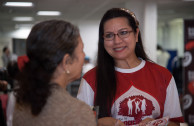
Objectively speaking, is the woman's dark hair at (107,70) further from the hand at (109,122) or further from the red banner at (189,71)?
the red banner at (189,71)

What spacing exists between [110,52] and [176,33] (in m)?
13.1

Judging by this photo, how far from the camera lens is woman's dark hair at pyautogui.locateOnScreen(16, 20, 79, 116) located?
87 cm

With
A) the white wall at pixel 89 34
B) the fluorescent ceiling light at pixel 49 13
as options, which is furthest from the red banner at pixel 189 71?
the white wall at pixel 89 34

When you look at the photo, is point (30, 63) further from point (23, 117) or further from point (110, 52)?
point (110, 52)

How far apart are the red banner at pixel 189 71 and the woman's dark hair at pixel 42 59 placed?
373 cm

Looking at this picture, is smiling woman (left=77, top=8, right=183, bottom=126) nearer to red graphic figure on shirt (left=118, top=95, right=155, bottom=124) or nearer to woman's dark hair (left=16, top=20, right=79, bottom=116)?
red graphic figure on shirt (left=118, top=95, right=155, bottom=124)

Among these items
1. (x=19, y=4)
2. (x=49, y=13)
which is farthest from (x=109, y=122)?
(x=49, y=13)

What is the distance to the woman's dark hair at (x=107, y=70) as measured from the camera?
1563 mm

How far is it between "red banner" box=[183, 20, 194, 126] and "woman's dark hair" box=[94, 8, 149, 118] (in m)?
2.75

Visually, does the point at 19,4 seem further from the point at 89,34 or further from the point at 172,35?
the point at 172,35

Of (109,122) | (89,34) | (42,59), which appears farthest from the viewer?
(89,34)

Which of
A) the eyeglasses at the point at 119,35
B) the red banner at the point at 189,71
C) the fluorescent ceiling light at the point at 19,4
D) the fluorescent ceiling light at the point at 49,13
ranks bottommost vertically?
the red banner at the point at 189,71

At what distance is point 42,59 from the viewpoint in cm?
88

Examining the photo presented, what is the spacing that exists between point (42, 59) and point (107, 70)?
0.83 metres
